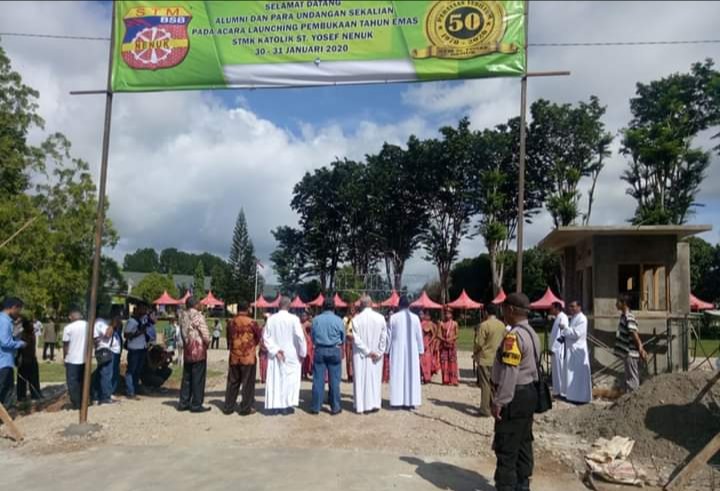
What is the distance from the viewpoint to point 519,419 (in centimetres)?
557

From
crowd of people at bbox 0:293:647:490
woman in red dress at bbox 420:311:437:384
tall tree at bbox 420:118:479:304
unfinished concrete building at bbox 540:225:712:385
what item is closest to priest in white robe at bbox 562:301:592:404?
crowd of people at bbox 0:293:647:490

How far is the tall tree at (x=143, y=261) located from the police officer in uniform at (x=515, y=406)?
14601 centimetres

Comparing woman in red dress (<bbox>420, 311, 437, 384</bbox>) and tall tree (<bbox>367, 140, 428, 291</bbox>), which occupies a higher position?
tall tree (<bbox>367, 140, 428, 291</bbox>)

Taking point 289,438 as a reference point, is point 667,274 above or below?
above

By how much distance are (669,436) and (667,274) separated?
6.84 metres

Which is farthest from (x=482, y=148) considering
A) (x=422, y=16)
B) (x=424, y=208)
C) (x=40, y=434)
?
(x=40, y=434)

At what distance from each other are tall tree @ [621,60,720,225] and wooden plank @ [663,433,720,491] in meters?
30.2

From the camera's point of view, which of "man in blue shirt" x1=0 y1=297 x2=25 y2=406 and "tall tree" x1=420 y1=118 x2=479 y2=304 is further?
"tall tree" x1=420 y1=118 x2=479 y2=304

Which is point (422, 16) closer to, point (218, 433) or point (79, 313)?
point (218, 433)

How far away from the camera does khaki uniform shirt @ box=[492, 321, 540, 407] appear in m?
5.54

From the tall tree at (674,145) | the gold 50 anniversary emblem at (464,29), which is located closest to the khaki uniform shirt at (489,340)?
the gold 50 anniversary emblem at (464,29)

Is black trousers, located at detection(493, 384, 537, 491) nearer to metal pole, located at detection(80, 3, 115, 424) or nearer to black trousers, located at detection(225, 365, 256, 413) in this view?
black trousers, located at detection(225, 365, 256, 413)

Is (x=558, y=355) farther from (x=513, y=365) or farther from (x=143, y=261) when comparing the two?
(x=143, y=261)

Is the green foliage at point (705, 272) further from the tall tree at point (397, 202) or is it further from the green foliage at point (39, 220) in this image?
the green foliage at point (39, 220)
